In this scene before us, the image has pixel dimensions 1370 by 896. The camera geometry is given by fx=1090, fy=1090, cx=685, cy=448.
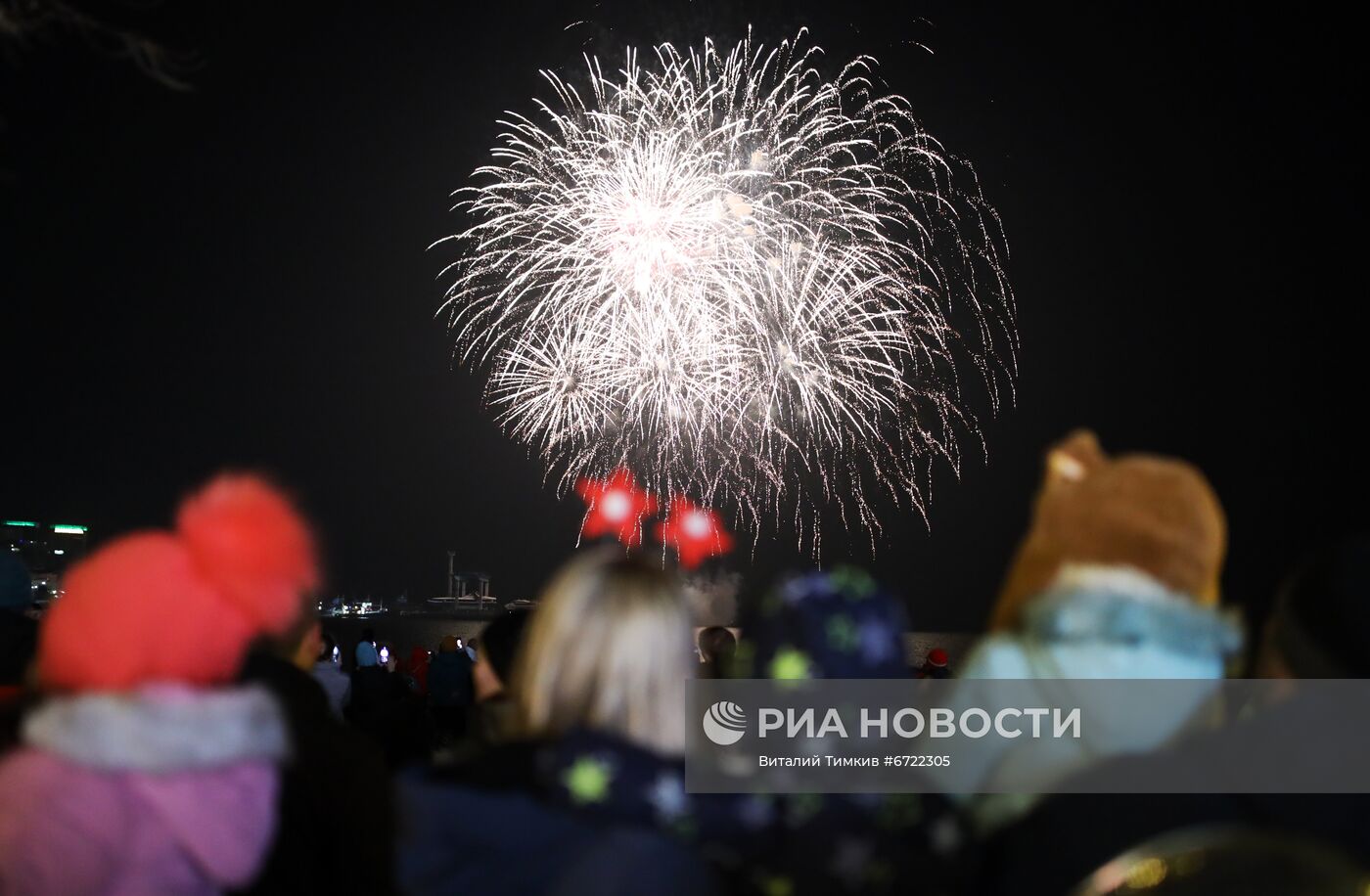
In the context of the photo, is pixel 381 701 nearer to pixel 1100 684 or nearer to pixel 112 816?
pixel 112 816

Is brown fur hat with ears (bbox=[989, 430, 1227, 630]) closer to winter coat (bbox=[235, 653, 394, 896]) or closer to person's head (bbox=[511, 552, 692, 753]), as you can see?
person's head (bbox=[511, 552, 692, 753])

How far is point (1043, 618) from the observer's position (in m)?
3.03

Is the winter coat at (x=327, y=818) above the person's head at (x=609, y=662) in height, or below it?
below

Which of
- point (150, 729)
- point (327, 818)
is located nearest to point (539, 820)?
point (150, 729)

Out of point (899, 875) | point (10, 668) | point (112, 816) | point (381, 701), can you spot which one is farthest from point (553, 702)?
point (381, 701)

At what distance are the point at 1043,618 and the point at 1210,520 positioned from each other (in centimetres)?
56

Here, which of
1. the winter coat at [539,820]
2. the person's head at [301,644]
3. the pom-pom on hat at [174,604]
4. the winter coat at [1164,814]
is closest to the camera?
the winter coat at [1164,814]

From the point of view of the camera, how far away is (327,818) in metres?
3.19

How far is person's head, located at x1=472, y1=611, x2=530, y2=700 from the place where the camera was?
13.1 ft

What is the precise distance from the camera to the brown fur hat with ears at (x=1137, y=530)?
303 centimetres

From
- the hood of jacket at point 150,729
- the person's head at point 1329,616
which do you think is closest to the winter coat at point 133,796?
the hood of jacket at point 150,729

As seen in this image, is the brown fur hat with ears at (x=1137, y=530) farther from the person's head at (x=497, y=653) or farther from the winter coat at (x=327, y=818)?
the winter coat at (x=327, y=818)

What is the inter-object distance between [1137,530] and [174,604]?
2604 mm

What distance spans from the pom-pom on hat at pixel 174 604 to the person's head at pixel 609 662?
0.94 meters
